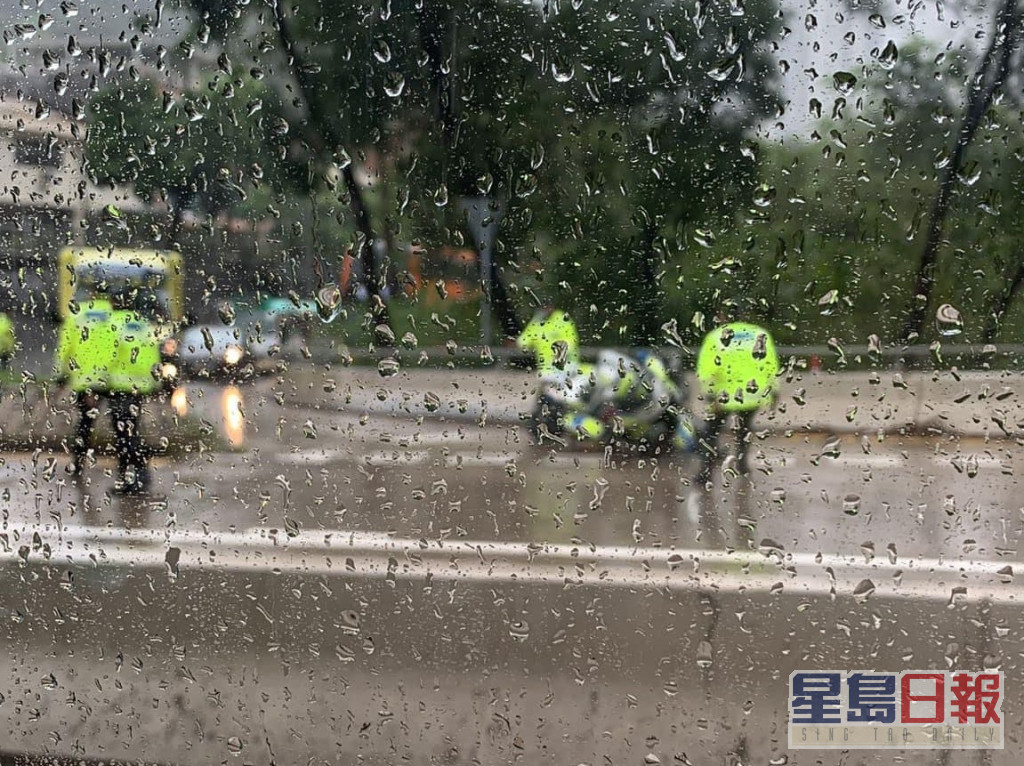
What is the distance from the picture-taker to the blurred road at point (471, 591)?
1498mm

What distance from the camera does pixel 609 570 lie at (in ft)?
5.17

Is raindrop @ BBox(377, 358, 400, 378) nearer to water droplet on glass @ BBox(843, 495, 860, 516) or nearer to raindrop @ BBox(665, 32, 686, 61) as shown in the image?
raindrop @ BBox(665, 32, 686, 61)

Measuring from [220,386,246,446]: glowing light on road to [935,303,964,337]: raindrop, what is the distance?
1470 millimetres

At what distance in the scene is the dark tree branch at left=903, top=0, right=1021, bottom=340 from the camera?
4.70 ft

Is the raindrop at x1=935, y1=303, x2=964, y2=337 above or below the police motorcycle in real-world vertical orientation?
above

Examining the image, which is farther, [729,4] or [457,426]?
[457,426]

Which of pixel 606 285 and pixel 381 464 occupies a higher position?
pixel 606 285

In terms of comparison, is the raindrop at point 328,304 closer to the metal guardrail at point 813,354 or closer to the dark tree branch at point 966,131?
the metal guardrail at point 813,354

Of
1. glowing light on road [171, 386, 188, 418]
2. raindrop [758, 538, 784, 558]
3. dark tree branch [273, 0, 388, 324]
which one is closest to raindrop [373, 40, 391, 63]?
dark tree branch [273, 0, 388, 324]

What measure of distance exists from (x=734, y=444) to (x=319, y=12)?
129 centimetres

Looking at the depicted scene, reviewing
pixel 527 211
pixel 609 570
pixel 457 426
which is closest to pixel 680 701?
pixel 609 570

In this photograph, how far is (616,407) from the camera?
1.57 metres

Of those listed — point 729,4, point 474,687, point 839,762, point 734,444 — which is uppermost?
point 729,4

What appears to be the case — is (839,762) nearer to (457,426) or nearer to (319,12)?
(457,426)
